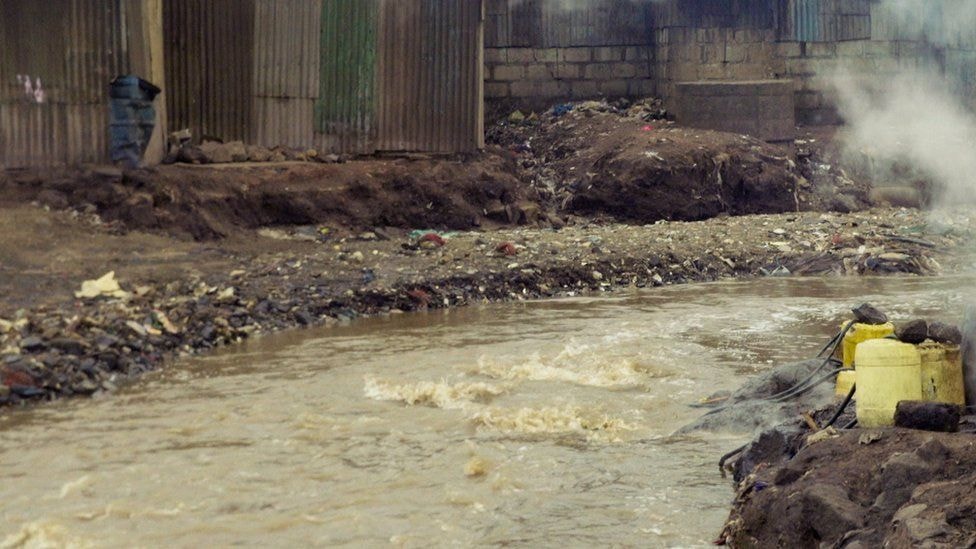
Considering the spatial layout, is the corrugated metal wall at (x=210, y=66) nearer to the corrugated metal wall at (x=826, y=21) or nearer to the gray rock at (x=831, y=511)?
the corrugated metal wall at (x=826, y=21)

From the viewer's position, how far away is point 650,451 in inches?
277

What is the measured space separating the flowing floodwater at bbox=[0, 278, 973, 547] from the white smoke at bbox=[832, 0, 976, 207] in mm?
7265

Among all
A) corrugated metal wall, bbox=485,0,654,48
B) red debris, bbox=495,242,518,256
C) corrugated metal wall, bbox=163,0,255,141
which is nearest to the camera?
red debris, bbox=495,242,518,256

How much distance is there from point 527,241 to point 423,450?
21.5 ft

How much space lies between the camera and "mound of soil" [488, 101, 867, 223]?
16.0m

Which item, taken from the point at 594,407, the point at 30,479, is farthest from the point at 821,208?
the point at 30,479

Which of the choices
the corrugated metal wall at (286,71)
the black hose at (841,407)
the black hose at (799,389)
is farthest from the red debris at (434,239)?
the black hose at (841,407)

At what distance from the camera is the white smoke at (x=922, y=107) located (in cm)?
1794

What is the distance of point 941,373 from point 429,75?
9.96 metres

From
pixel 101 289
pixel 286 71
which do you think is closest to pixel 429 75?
pixel 286 71

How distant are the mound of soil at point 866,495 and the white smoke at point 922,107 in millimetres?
13154

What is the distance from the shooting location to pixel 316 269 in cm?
1162

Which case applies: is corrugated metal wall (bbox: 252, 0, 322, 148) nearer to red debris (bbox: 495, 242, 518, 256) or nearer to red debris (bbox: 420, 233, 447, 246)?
red debris (bbox: 420, 233, 447, 246)

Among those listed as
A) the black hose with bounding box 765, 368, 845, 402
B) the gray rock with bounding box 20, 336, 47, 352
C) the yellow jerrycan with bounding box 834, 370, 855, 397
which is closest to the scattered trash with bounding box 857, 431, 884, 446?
the yellow jerrycan with bounding box 834, 370, 855, 397
